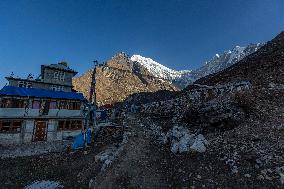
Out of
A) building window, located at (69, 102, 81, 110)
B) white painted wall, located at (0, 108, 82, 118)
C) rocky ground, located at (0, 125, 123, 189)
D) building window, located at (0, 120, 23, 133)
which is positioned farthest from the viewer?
building window, located at (69, 102, 81, 110)

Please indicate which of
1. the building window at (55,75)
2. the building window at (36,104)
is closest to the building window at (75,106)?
the building window at (36,104)

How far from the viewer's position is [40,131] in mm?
39188

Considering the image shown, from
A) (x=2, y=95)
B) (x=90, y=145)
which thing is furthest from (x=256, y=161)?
(x=2, y=95)

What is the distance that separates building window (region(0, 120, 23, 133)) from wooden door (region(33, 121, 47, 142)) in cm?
228

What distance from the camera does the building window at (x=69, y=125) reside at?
41156 mm

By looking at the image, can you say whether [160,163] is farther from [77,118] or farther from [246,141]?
[77,118]

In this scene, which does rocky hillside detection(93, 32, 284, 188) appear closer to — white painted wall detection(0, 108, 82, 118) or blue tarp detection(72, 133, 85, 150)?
blue tarp detection(72, 133, 85, 150)

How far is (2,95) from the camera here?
118ft

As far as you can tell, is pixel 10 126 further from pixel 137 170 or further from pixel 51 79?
pixel 137 170

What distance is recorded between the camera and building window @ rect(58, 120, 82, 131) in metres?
41.2

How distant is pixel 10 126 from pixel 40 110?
14.8ft

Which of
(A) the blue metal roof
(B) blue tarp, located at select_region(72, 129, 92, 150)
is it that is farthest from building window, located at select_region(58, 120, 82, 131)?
(B) blue tarp, located at select_region(72, 129, 92, 150)

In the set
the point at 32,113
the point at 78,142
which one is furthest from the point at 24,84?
the point at 78,142

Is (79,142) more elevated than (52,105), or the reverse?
(52,105)
